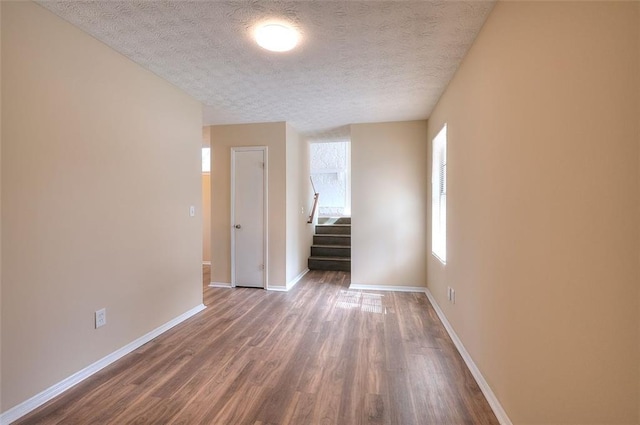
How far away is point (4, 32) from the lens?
1.63 m

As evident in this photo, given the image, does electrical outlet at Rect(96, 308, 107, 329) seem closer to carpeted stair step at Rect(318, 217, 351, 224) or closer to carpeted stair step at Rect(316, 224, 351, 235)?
carpeted stair step at Rect(316, 224, 351, 235)

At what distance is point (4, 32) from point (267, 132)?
293cm

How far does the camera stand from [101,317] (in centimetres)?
224

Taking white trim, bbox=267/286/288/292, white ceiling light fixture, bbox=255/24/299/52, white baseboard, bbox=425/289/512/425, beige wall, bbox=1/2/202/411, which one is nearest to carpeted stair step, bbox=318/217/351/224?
white trim, bbox=267/286/288/292

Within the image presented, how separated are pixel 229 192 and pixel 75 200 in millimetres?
2516

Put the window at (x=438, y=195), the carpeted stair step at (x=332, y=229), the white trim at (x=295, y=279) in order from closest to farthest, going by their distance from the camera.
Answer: the window at (x=438, y=195) < the white trim at (x=295, y=279) < the carpeted stair step at (x=332, y=229)

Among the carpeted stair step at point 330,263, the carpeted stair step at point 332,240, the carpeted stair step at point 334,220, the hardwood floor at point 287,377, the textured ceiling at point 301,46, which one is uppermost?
the textured ceiling at point 301,46

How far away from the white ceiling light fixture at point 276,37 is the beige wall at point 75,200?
1.22 metres

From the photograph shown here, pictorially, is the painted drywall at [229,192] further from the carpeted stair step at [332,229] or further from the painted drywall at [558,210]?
the painted drywall at [558,210]

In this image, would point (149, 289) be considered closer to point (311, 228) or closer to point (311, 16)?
point (311, 16)

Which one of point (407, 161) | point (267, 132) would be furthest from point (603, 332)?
point (267, 132)

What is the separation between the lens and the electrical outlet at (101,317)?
86.9 inches

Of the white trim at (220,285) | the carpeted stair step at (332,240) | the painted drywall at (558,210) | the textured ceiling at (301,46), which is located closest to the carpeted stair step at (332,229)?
the carpeted stair step at (332,240)

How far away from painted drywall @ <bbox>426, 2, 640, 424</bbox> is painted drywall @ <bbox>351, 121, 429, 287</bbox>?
221 centimetres
